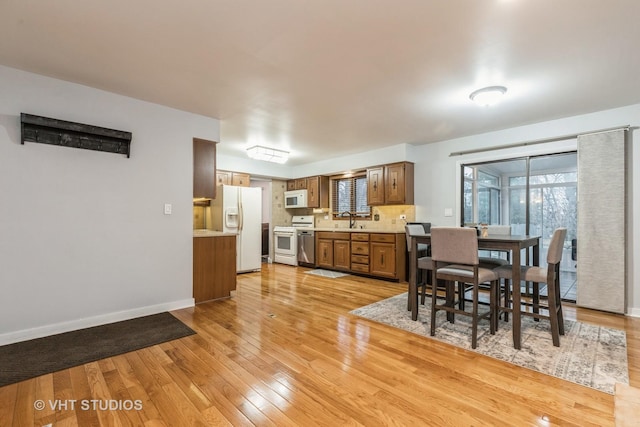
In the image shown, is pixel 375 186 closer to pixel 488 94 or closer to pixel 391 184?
pixel 391 184

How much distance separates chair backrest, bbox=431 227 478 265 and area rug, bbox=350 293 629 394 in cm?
71

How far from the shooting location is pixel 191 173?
3809 mm

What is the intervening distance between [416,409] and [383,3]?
2420 mm

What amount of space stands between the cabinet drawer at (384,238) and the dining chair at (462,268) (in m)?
2.19

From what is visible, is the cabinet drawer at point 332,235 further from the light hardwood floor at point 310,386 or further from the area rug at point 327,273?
the light hardwood floor at point 310,386

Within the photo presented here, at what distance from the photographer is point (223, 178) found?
6.16 metres

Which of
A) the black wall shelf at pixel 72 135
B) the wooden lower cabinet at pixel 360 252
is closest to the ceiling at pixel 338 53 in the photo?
the black wall shelf at pixel 72 135

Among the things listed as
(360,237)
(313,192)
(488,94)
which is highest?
(488,94)

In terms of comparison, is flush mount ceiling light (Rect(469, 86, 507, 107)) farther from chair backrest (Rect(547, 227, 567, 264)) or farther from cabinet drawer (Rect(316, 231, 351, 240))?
cabinet drawer (Rect(316, 231, 351, 240))

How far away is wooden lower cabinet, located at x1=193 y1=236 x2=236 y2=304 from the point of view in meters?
3.90

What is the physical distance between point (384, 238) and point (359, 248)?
58 centimetres

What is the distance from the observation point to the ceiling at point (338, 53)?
1937 millimetres

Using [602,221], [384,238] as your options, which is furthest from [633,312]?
[384,238]

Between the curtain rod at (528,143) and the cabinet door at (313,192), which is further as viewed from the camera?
the cabinet door at (313,192)
